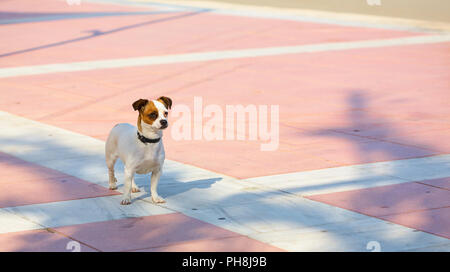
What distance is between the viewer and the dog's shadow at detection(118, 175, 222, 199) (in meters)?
8.83

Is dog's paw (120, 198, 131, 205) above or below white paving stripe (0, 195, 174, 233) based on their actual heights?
above

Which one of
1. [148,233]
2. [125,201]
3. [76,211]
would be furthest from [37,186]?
[148,233]

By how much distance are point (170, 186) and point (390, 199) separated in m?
2.39

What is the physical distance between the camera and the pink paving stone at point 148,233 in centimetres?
714

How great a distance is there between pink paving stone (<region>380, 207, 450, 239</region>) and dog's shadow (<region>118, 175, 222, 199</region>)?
86.4 inches

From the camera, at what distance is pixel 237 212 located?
8.12 metres

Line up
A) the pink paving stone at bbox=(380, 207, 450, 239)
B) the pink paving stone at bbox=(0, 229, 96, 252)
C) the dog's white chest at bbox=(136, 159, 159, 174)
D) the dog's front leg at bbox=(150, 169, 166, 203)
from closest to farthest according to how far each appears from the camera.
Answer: the pink paving stone at bbox=(0, 229, 96, 252)
the pink paving stone at bbox=(380, 207, 450, 239)
the dog's white chest at bbox=(136, 159, 159, 174)
the dog's front leg at bbox=(150, 169, 166, 203)

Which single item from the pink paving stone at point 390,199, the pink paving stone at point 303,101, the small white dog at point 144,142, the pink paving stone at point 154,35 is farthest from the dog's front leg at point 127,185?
the pink paving stone at point 154,35

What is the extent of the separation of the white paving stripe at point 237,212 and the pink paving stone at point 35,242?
187mm

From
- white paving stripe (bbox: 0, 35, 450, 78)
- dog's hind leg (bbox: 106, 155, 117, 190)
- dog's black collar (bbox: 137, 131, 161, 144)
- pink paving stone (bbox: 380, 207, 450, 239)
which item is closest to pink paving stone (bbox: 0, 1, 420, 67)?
white paving stripe (bbox: 0, 35, 450, 78)

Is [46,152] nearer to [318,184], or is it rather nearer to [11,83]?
[318,184]

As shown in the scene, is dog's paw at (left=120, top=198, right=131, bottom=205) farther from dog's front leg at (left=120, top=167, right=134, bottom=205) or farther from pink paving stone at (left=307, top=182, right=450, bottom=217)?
pink paving stone at (left=307, top=182, right=450, bottom=217)

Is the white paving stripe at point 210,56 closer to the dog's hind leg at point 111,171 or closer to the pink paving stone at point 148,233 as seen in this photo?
the dog's hind leg at point 111,171

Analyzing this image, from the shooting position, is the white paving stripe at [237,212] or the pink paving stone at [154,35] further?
the pink paving stone at [154,35]
